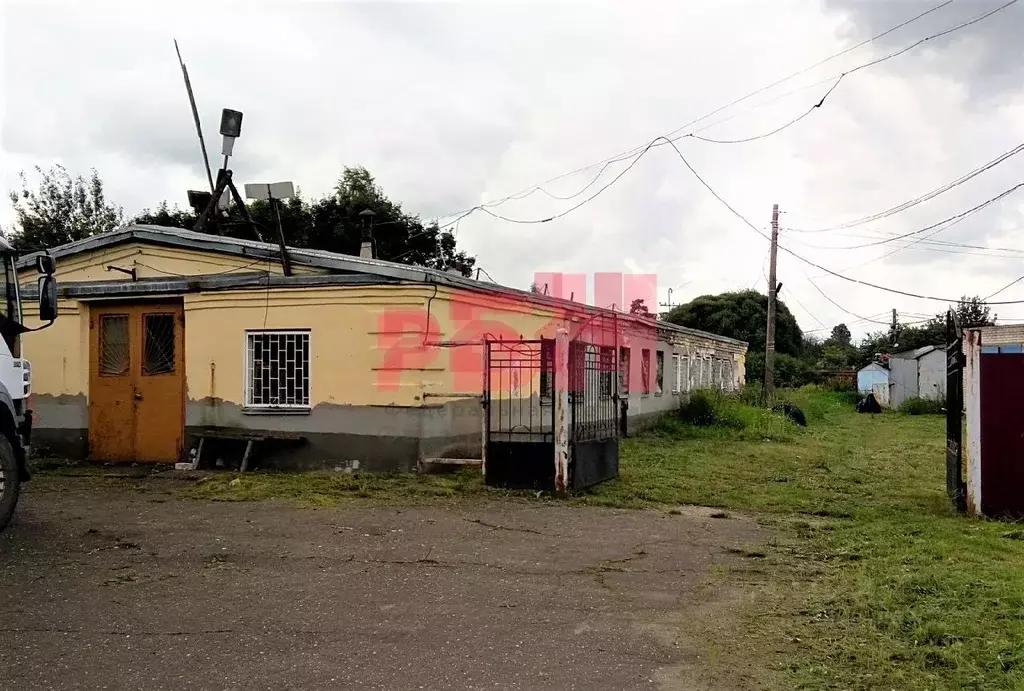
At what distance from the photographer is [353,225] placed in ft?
100

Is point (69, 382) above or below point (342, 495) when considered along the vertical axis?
above

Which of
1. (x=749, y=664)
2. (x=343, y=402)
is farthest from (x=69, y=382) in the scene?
(x=749, y=664)

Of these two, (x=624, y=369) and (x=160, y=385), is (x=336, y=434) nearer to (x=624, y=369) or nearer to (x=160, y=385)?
(x=160, y=385)

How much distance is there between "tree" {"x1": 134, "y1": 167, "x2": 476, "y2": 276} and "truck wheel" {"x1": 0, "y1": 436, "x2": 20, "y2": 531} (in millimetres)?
22618

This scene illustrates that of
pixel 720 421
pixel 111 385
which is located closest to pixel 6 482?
pixel 111 385

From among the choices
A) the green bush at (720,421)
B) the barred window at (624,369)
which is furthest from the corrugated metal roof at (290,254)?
the green bush at (720,421)

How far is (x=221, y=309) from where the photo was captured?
11812 millimetres

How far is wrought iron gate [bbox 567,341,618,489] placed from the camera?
9680 mm

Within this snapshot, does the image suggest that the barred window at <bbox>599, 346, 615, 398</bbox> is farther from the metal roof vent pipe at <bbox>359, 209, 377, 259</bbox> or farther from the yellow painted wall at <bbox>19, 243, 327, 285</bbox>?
the metal roof vent pipe at <bbox>359, 209, 377, 259</bbox>

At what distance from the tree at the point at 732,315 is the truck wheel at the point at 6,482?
40250mm

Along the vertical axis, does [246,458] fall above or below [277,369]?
below

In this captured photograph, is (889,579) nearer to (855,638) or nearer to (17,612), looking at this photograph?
(855,638)

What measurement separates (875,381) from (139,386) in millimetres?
35429

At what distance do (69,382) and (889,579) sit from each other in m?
11.7
